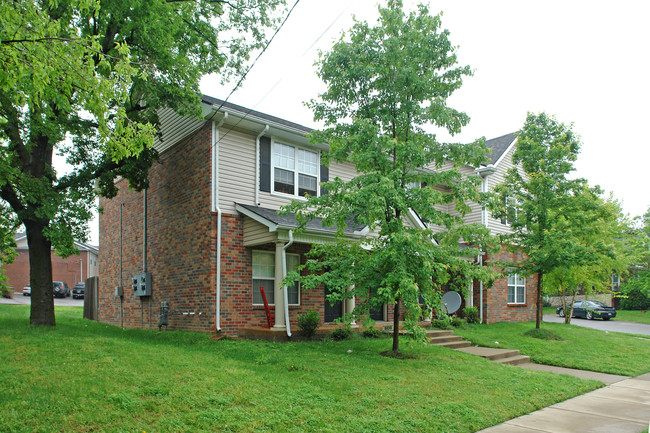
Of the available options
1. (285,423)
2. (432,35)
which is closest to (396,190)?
(432,35)

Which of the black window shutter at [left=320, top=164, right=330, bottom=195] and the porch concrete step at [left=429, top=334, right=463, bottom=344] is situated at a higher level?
the black window shutter at [left=320, top=164, right=330, bottom=195]

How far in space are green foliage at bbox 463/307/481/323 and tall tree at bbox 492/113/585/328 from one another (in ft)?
8.90

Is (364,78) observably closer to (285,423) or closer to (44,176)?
(285,423)

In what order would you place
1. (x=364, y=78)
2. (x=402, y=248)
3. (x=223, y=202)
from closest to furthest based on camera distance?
1. (x=402, y=248)
2. (x=364, y=78)
3. (x=223, y=202)

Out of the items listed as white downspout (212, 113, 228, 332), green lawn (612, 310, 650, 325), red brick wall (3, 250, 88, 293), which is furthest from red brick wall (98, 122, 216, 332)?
red brick wall (3, 250, 88, 293)

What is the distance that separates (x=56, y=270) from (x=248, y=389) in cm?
5359

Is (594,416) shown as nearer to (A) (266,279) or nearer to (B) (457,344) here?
(B) (457,344)

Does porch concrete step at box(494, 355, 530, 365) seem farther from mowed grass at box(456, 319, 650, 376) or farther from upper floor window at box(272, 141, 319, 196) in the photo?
upper floor window at box(272, 141, 319, 196)

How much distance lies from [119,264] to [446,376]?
12.9m

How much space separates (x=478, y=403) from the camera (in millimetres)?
7180

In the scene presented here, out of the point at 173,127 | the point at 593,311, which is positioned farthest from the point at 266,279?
the point at 593,311

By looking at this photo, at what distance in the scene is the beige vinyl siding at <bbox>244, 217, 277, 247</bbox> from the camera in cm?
1211

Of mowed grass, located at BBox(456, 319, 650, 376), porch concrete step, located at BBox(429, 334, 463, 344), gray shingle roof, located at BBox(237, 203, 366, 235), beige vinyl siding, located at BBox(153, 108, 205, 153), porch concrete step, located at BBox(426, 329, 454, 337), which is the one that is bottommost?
mowed grass, located at BBox(456, 319, 650, 376)

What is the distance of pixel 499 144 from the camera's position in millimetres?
22734
